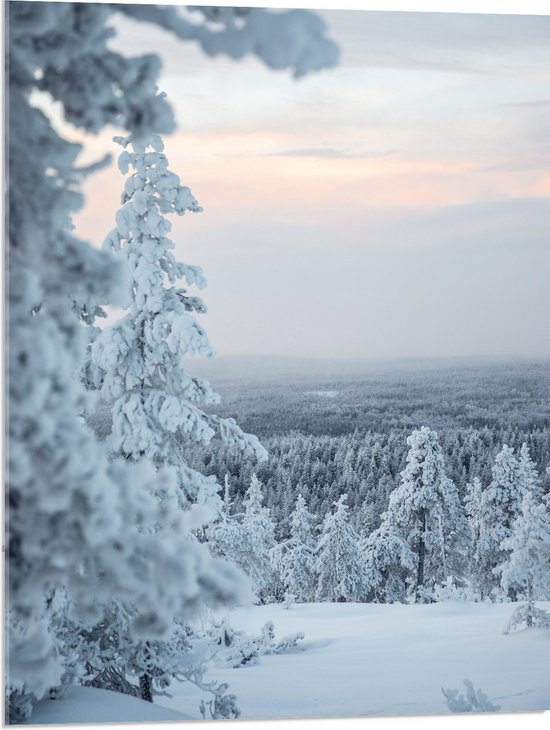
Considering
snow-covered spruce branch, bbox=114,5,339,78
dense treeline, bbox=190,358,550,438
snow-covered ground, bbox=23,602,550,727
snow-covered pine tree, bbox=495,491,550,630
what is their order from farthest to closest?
snow-covered pine tree, bbox=495,491,550,630 < dense treeline, bbox=190,358,550,438 < snow-covered ground, bbox=23,602,550,727 < snow-covered spruce branch, bbox=114,5,339,78

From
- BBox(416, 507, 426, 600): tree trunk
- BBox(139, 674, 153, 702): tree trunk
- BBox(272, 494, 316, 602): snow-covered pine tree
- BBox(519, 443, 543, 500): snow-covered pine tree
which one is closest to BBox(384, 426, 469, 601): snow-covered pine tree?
BBox(416, 507, 426, 600): tree trunk

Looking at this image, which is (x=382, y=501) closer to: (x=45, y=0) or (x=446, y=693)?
(x=446, y=693)

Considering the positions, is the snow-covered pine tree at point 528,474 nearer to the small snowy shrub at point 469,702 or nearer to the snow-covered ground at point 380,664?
the snow-covered ground at point 380,664

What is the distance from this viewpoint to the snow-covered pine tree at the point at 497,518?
7.93 metres

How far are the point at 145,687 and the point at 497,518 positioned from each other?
10.1 ft

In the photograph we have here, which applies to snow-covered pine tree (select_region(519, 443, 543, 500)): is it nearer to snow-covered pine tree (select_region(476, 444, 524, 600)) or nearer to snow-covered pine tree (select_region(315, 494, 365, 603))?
snow-covered pine tree (select_region(476, 444, 524, 600))

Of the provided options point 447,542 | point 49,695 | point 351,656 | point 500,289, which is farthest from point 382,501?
point 49,695

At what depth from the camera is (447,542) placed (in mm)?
8234

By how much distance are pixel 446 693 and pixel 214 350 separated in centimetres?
313

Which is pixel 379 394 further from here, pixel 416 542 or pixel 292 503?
pixel 416 542

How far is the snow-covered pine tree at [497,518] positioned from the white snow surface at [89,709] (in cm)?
298

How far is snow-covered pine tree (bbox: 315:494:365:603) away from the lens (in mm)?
7684

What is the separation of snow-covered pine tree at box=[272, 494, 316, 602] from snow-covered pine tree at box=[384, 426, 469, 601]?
752 millimetres

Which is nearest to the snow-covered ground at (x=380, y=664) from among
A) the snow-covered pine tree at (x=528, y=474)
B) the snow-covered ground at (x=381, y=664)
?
the snow-covered ground at (x=381, y=664)
